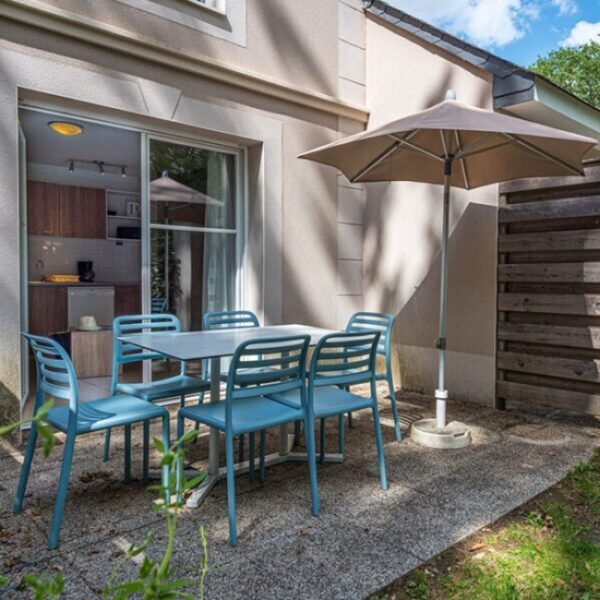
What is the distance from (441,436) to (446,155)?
1.98m

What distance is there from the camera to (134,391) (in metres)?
3.24

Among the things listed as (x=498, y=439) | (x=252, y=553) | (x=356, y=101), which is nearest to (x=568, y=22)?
(x=356, y=101)

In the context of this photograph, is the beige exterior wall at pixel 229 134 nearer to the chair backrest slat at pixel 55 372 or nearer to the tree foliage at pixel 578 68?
the chair backrest slat at pixel 55 372

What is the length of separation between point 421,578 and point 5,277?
10.6 ft

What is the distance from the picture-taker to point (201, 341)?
123 inches

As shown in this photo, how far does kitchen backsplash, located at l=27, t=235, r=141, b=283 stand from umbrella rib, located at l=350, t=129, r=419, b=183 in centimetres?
402

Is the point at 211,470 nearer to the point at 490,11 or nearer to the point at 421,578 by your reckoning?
the point at 421,578

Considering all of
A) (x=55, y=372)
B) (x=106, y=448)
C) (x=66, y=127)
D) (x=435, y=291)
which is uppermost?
(x=66, y=127)

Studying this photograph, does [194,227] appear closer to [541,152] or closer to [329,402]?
[329,402]

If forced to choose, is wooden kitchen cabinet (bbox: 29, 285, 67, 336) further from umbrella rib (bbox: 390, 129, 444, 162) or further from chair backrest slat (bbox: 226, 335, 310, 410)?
umbrella rib (bbox: 390, 129, 444, 162)

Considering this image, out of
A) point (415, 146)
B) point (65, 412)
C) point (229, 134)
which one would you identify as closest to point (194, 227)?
point (229, 134)

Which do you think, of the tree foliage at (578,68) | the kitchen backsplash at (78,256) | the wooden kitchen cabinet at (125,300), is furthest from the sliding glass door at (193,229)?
the tree foliage at (578,68)

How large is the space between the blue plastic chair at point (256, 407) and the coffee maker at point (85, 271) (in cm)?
541

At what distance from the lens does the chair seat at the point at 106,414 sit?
2.46 meters
